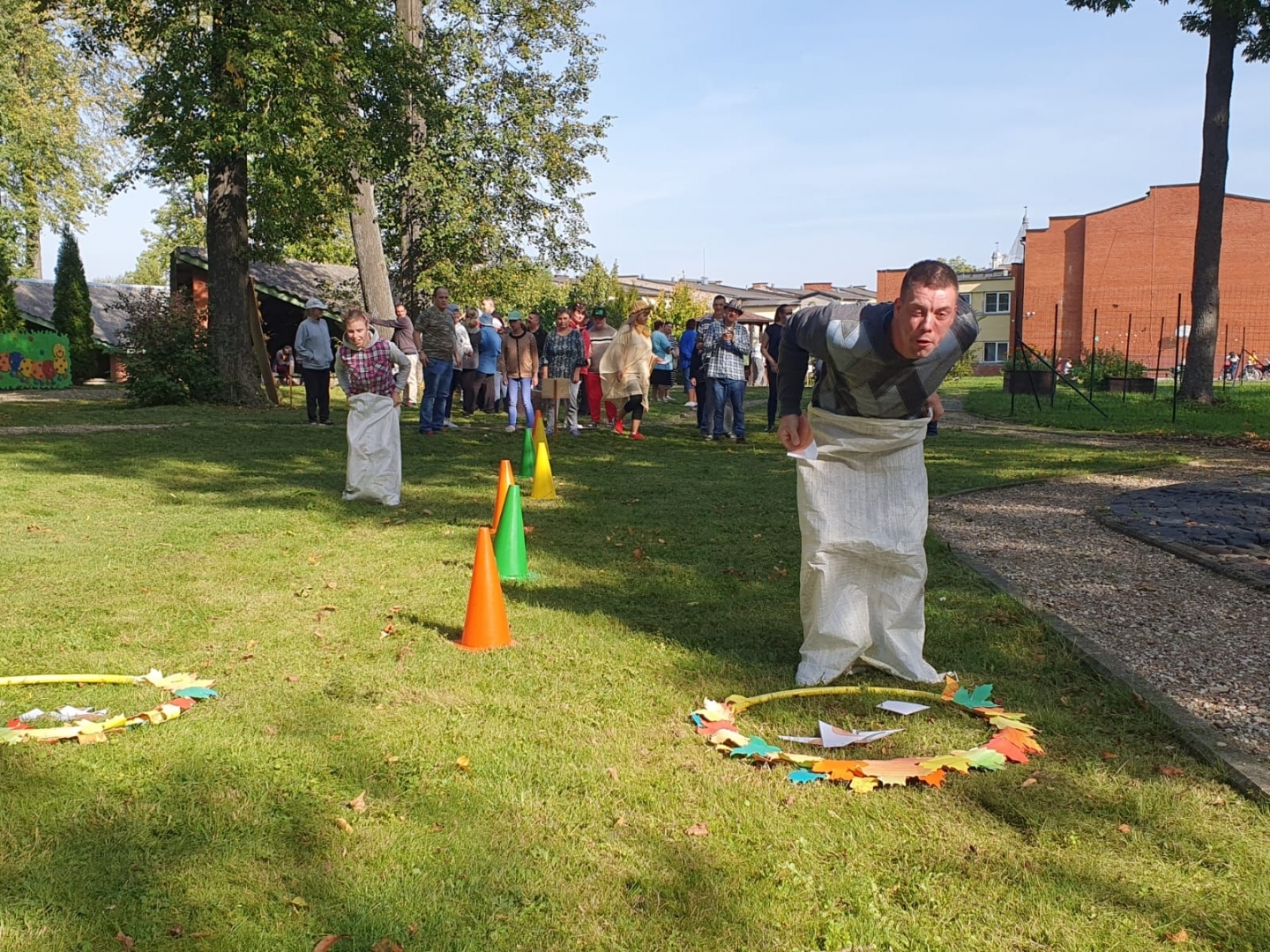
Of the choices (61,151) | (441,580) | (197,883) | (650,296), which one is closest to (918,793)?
(197,883)

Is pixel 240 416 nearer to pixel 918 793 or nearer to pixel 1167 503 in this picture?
pixel 1167 503

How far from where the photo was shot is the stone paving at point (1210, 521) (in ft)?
25.1

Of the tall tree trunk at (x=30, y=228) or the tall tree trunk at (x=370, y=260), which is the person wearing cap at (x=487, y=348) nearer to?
the tall tree trunk at (x=370, y=260)

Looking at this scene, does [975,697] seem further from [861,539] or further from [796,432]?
[796,432]

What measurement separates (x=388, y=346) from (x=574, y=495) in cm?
227

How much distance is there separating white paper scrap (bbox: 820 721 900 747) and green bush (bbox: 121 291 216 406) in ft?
66.9

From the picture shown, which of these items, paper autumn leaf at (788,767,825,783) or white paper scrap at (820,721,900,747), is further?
white paper scrap at (820,721,900,747)

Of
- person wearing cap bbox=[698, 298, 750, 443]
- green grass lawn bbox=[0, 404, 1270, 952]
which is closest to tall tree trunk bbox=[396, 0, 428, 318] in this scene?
person wearing cap bbox=[698, 298, 750, 443]

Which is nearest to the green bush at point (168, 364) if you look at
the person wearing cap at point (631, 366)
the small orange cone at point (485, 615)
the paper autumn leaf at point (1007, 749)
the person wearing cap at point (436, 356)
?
the person wearing cap at point (436, 356)

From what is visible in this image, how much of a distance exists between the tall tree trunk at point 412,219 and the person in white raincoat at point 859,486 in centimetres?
2585

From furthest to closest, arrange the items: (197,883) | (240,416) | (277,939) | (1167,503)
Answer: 1. (240,416)
2. (1167,503)
3. (197,883)
4. (277,939)

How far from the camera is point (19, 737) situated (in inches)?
163

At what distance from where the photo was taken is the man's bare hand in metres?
4.90

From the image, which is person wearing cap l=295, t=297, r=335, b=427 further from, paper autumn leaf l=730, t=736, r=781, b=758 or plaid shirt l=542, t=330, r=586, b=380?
paper autumn leaf l=730, t=736, r=781, b=758
